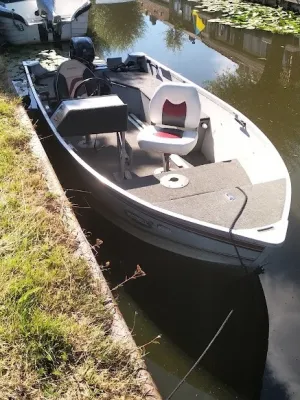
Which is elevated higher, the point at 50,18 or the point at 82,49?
the point at 50,18

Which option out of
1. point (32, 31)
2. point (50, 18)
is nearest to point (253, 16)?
point (50, 18)

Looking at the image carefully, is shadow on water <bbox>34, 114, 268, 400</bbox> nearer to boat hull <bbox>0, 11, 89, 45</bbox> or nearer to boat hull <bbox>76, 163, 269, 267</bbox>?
boat hull <bbox>76, 163, 269, 267</bbox>

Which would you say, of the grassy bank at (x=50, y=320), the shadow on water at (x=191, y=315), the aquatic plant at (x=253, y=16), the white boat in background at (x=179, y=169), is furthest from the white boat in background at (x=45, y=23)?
the grassy bank at (x=50, y=320)

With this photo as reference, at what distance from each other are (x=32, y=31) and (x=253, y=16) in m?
6.36

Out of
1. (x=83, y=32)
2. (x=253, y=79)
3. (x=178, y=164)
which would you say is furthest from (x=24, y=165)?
(x=83, y=32)

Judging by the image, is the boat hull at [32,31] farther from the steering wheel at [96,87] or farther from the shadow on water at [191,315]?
the shadow on water at [191,315]

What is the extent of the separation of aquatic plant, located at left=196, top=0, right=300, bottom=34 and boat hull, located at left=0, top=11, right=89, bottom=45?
13.5 feet

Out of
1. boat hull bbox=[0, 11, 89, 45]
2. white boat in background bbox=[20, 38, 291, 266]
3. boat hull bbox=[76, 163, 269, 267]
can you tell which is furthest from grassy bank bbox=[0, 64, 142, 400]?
boat hull bbox=[0, 11, 89, 45]

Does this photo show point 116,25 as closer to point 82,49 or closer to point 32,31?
point 32,31

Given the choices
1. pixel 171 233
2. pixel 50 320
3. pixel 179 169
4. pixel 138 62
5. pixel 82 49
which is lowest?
pixel 171 233

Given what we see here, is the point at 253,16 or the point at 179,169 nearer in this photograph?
the point at 179,169

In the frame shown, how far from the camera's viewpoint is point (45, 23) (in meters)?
10.9

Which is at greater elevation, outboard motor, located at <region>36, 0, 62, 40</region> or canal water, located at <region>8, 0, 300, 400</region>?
outboard motor, located at <region>36, 0, 62, 40</region>

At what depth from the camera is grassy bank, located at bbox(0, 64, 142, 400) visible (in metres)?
2.34
